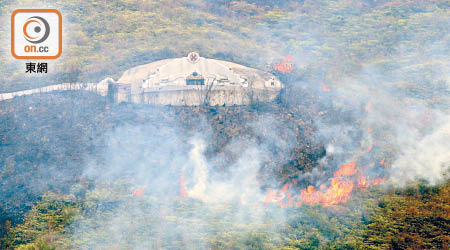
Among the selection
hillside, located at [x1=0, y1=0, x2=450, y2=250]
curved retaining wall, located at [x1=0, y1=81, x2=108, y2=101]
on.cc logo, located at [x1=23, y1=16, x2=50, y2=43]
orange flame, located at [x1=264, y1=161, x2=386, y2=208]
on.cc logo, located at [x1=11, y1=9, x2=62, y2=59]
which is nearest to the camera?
hillside, located at [x1=0, y1=0, x2=450, y2=250]

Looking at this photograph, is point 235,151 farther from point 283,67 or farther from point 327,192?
point 283,67

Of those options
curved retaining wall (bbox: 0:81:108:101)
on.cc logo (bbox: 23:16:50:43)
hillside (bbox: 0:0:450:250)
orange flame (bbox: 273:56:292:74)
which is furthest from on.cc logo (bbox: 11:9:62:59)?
orange flame (bbox: 273:56:292:74)

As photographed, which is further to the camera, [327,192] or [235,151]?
[235,151]

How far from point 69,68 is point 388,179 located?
23.3 m

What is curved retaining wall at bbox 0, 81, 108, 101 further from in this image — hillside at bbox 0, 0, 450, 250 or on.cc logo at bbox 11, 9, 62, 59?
on.cc logo at bbox 11, 9, 62, 59

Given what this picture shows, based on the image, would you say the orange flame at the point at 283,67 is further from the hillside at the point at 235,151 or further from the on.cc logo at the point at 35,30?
the on.cc logo at the point at 35,30

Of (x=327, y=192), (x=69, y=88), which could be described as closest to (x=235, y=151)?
(x=327, y=192)

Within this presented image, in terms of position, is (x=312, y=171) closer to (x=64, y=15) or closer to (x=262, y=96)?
(x=262, y=96)

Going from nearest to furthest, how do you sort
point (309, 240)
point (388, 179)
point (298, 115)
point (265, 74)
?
point (309, 240)
point (388, 179)
point (298, 115)
point (265, 74)

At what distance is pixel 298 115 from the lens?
29625mm

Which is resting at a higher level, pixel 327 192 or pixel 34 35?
pixel 34 35

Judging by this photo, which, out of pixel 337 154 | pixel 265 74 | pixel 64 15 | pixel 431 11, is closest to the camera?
pixel 337 154

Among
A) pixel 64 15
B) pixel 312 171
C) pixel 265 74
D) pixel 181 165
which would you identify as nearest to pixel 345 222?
pixel 312 171

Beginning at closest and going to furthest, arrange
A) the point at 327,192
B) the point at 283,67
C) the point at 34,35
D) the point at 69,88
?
the point at 327,192, the point at 34,35, the point at 69,88, the point at 283,67
